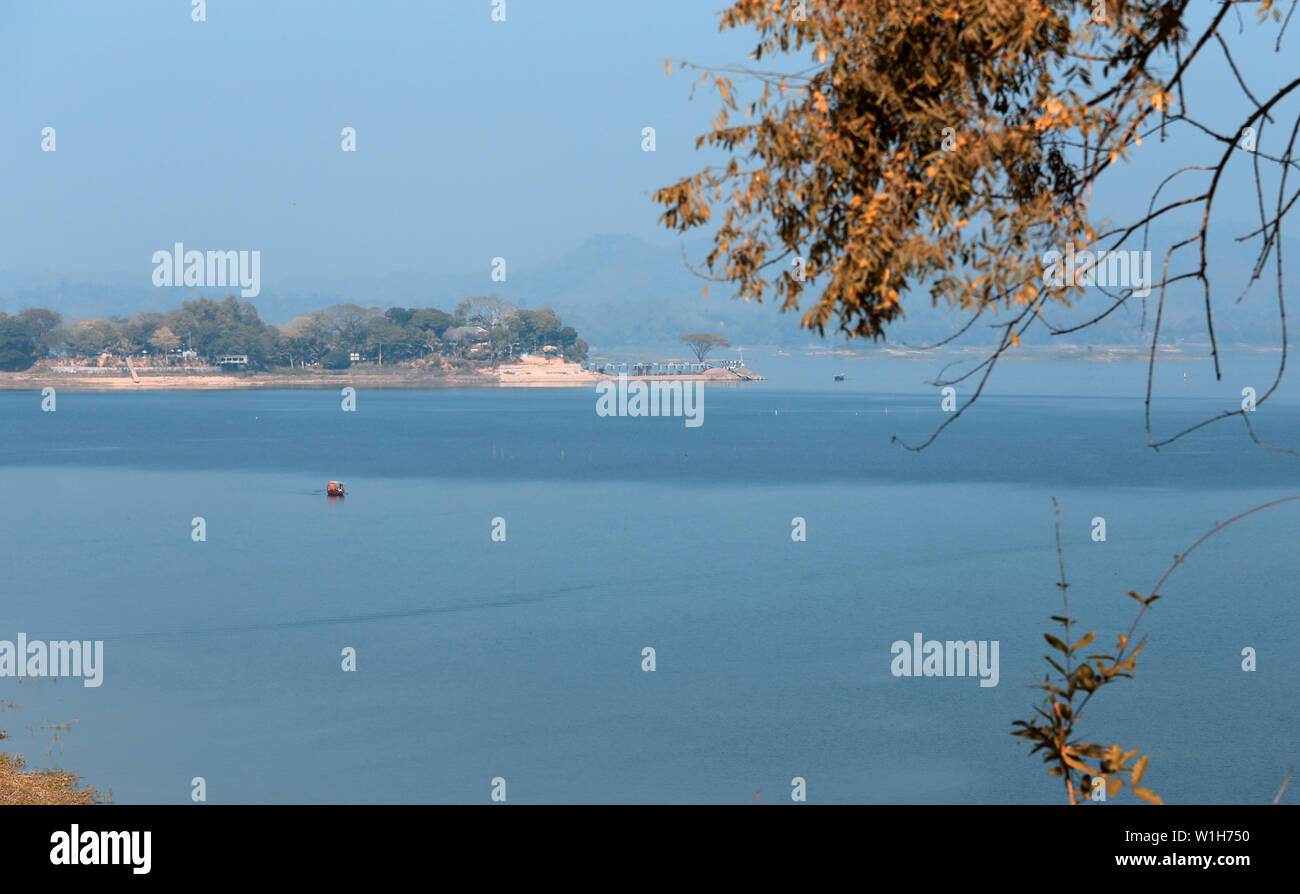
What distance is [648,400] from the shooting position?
170500 millimetres

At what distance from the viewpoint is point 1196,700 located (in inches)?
1361

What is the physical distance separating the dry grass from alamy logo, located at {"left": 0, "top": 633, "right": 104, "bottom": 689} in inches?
478

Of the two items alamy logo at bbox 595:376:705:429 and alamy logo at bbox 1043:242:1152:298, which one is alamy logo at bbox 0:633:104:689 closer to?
alamy logo at bbox 1043:242:1152:298

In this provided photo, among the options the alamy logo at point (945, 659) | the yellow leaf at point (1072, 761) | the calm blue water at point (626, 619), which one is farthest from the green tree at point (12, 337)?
the yellow leaf at point (1072, 761)

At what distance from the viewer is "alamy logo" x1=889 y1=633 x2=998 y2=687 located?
123 feet

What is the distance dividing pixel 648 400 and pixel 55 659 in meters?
133

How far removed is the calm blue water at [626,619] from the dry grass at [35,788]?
354 cm

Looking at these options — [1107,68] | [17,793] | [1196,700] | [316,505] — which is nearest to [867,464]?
[316,505]

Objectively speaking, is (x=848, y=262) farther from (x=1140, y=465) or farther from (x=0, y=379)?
(x=0, y=379)
